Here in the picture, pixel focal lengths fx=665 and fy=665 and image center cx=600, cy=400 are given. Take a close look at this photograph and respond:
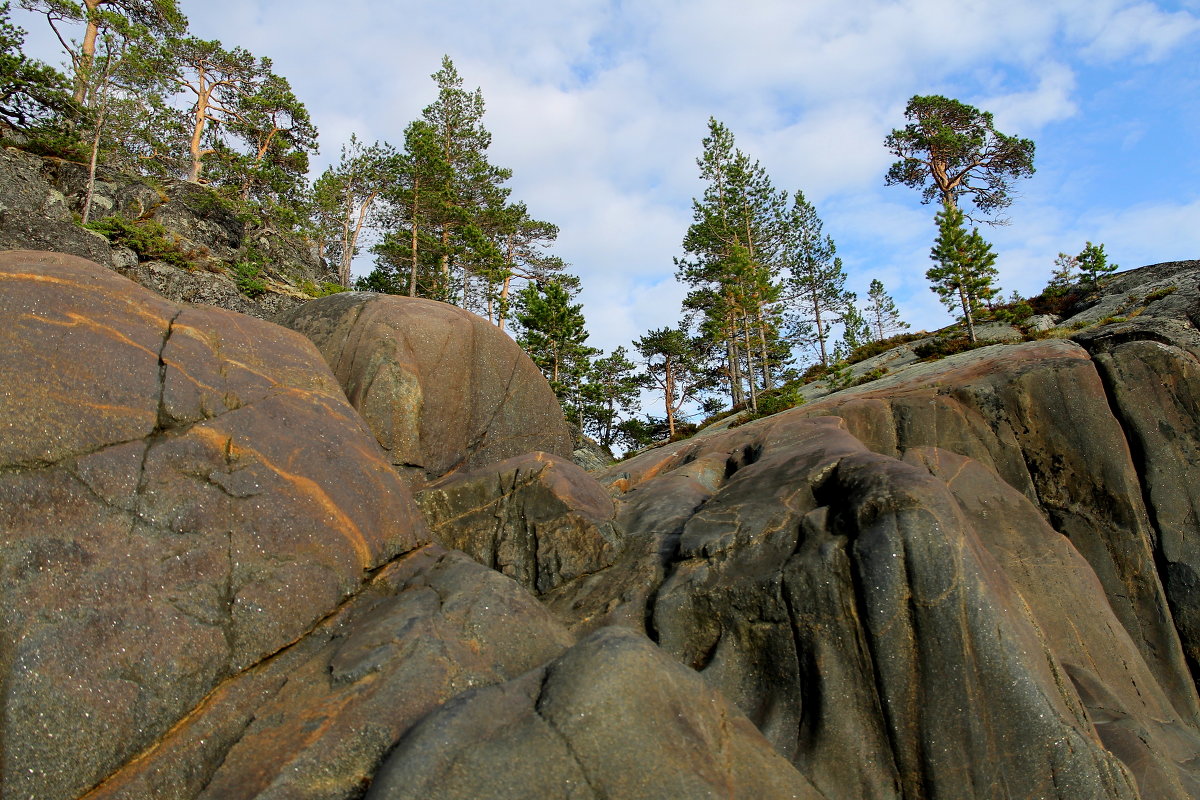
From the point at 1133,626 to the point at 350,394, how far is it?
13576 mm

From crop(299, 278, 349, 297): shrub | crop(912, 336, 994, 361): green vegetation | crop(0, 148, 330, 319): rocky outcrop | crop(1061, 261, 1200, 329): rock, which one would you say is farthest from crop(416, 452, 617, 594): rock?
crop(299, 278, 349, 297): shrub

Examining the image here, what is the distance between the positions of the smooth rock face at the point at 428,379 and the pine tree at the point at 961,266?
85.6 feet

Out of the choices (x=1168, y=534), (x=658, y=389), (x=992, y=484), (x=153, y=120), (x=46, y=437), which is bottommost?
(x=1168, y=534)

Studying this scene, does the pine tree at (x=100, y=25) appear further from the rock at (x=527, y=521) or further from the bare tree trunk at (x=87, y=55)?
the rock at (x=527, y=521)

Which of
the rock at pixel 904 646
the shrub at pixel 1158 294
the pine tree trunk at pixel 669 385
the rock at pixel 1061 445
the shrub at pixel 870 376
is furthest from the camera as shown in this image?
the pine tree trunk at pixel 669 385

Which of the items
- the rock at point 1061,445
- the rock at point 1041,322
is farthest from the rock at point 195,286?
the rock at point 1041,322

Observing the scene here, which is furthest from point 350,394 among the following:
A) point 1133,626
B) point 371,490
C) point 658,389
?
point 658,389

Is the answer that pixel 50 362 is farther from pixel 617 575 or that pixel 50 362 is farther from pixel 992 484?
pixel 992 484

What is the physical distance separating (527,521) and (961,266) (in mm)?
31646

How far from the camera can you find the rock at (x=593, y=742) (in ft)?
14.9

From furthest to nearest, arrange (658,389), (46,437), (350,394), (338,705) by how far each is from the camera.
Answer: (658,389)
(350,394)
(46,437)
(338,705)

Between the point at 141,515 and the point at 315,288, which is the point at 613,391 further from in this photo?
the point at 141,515

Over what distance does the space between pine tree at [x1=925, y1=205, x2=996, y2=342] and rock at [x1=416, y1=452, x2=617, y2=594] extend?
28.4 m

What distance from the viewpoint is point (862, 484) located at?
320 inches
